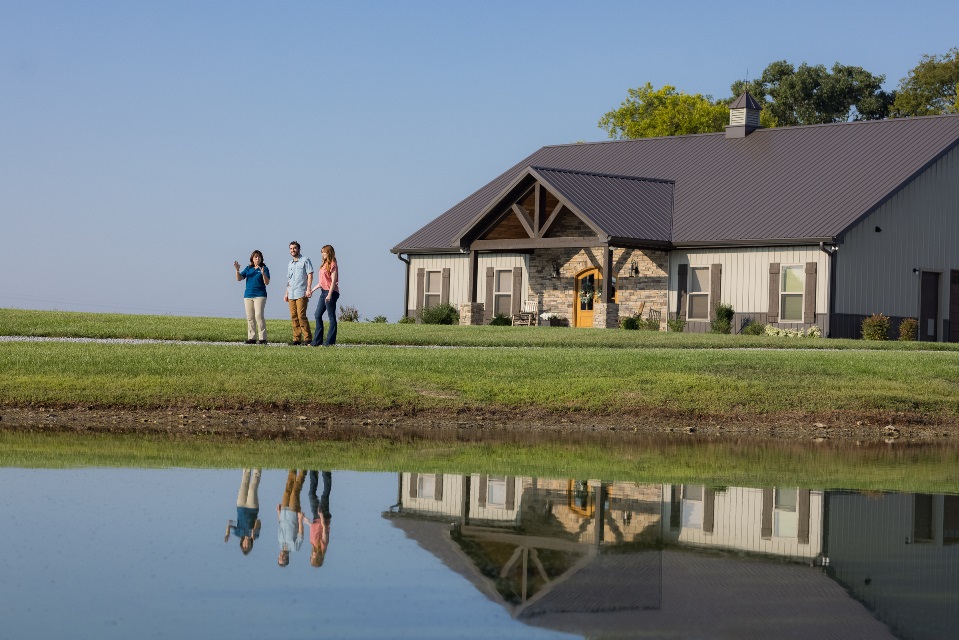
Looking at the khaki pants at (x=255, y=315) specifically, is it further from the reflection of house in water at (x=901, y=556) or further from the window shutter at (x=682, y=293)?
the window shutter at (x=682, y=293)

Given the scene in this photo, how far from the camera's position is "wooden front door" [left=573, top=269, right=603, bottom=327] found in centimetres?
3950

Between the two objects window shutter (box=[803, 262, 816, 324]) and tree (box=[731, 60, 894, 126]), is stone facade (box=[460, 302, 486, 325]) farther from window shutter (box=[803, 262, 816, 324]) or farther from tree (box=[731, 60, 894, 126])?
tree (box=[731, 60, 894, 126])

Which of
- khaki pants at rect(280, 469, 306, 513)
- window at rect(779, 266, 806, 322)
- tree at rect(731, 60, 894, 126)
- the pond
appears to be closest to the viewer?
the pond

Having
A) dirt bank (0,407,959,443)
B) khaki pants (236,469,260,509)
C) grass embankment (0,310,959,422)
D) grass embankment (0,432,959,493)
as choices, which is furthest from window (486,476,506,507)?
grass embankment (0,310,959,422)

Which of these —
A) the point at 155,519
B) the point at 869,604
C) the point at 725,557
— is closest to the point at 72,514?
the point at 155,519

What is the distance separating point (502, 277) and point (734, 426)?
2444 cm

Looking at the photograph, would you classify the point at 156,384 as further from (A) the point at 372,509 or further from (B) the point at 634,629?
(B) the point at 634,629

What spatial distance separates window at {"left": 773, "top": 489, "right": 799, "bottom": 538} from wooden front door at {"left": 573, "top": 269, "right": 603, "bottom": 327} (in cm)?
2826

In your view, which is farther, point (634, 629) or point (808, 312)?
point (808, 312)

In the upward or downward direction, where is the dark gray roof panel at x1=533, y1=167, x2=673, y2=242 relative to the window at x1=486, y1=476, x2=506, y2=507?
upward

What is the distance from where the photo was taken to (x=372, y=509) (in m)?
9.52

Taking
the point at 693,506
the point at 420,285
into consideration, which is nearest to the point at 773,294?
the point at 420,285

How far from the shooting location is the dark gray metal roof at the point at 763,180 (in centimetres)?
3606

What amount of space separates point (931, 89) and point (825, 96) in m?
6.34
